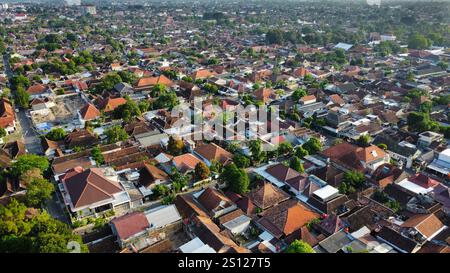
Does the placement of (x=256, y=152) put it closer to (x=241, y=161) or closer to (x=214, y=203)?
(x=241, y=161)

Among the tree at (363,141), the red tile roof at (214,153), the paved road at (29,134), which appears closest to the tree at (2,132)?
the paved road at (29,134)

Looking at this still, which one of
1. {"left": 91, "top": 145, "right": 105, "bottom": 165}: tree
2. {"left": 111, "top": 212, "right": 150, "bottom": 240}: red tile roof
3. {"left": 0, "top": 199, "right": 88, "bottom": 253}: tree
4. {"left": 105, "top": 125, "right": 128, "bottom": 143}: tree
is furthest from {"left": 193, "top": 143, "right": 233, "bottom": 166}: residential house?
{"left": 0, "top": 199, "right": 88, "bottom": 253}: tree

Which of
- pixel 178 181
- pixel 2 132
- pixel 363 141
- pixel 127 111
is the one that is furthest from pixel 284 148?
pixel 2 132

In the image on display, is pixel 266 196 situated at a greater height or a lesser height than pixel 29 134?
lesser

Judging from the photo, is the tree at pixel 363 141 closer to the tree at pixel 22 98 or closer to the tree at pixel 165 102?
the tree at pixel 165 102
